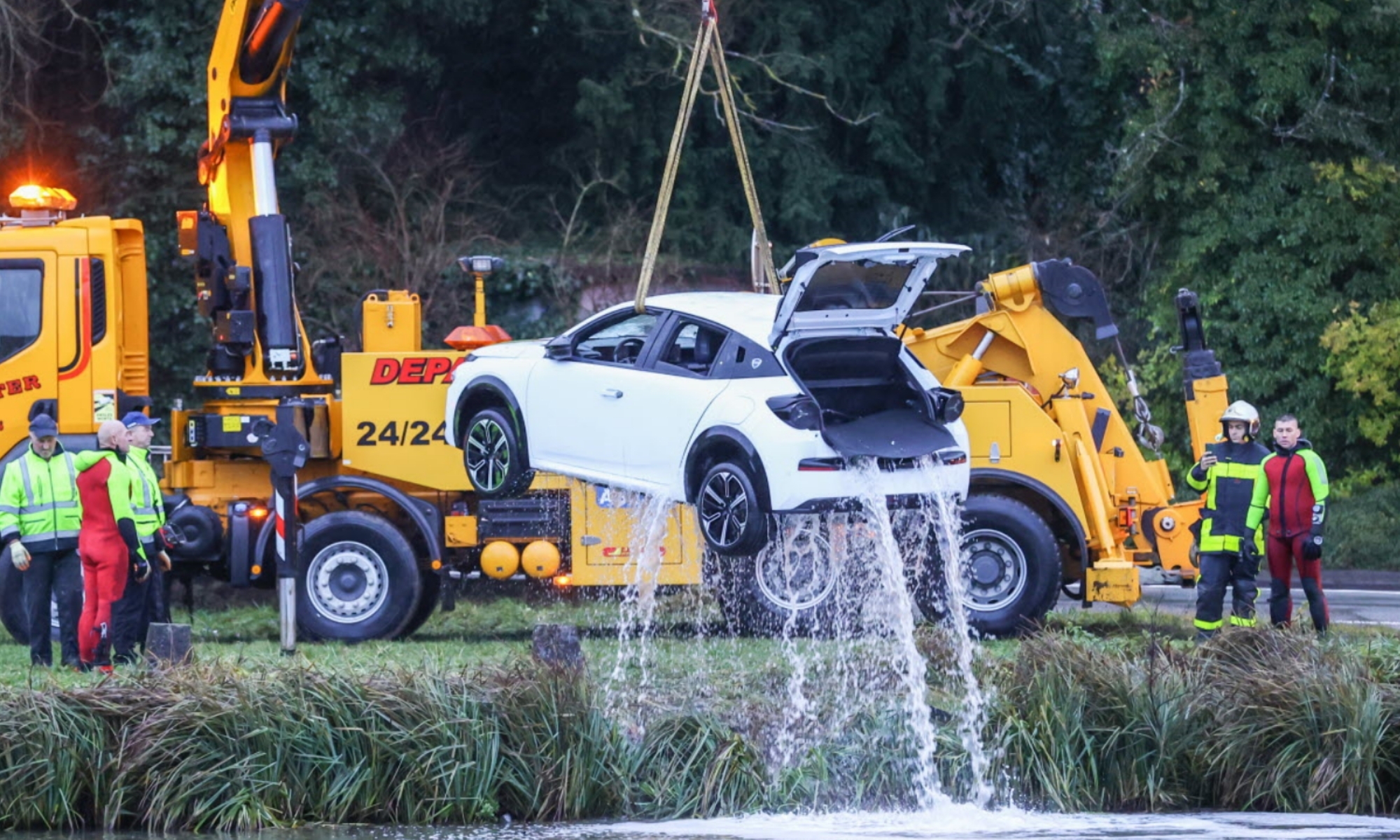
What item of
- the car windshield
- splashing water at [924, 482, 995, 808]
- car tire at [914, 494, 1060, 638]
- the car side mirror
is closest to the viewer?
splashing water at [924, 482, 995, 808]

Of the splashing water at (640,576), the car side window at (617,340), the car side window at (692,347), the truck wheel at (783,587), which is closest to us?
the car side window at (692,347)

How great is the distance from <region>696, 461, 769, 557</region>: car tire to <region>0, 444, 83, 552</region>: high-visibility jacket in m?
4.88

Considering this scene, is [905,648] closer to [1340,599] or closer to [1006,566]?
[1006,566]

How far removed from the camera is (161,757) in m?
9.86

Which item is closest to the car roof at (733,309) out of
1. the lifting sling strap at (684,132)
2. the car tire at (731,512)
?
the lifting sling strap at (684,132)

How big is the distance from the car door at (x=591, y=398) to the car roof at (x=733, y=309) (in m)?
0.15

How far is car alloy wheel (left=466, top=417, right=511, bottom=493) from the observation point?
12398 mm

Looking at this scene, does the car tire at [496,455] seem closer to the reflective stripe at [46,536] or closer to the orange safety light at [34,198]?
the reflective stripe at [46,536]

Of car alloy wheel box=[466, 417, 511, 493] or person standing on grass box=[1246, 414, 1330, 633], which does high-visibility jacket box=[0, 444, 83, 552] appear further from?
person standing on grass box=[1246, 414, 1330, 633]

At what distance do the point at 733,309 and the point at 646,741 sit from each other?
8.84 feet

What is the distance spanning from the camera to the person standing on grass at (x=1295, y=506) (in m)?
13.1

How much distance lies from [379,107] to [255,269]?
752 centimetres

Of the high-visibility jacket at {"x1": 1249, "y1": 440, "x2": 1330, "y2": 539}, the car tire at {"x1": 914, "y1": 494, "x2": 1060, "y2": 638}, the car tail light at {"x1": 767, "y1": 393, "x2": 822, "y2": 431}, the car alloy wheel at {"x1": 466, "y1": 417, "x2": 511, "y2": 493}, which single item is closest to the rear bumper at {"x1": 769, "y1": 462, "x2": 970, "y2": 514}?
the car tail light at {"x1": 767, "y1": 393, "x2": 822, "y2": 431}

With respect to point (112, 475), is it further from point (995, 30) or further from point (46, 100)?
point (995, 30)
